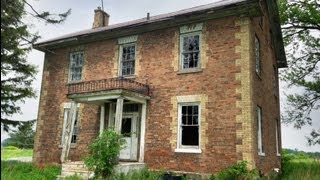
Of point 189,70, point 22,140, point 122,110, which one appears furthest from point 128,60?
point 22,140

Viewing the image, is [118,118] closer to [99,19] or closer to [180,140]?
[180,140]

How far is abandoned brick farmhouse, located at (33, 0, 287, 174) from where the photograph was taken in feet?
42.4

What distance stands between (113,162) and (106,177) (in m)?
0.57

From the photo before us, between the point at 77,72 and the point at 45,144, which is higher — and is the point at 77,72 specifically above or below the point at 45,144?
above

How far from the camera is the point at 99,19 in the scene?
21547 mm

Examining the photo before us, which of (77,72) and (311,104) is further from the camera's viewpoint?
(311,104)

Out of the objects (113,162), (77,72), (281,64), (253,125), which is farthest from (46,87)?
(281,64)

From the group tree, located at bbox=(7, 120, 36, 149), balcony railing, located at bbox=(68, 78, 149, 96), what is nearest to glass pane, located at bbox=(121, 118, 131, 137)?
balcony railing, located at bbox=(68, 78, 149, 96)

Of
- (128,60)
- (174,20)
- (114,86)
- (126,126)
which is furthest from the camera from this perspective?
(128,60)

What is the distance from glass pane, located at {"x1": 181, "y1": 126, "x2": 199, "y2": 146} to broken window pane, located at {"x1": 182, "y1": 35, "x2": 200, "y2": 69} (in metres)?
2.66

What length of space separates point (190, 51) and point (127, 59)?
135 inches

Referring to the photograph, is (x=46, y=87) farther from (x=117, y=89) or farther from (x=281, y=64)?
(x=281, y=64)

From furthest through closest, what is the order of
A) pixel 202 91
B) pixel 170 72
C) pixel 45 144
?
pixel 45 144 → pixel 170 72 → pixel 202 91

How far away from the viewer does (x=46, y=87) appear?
18.8 meters
